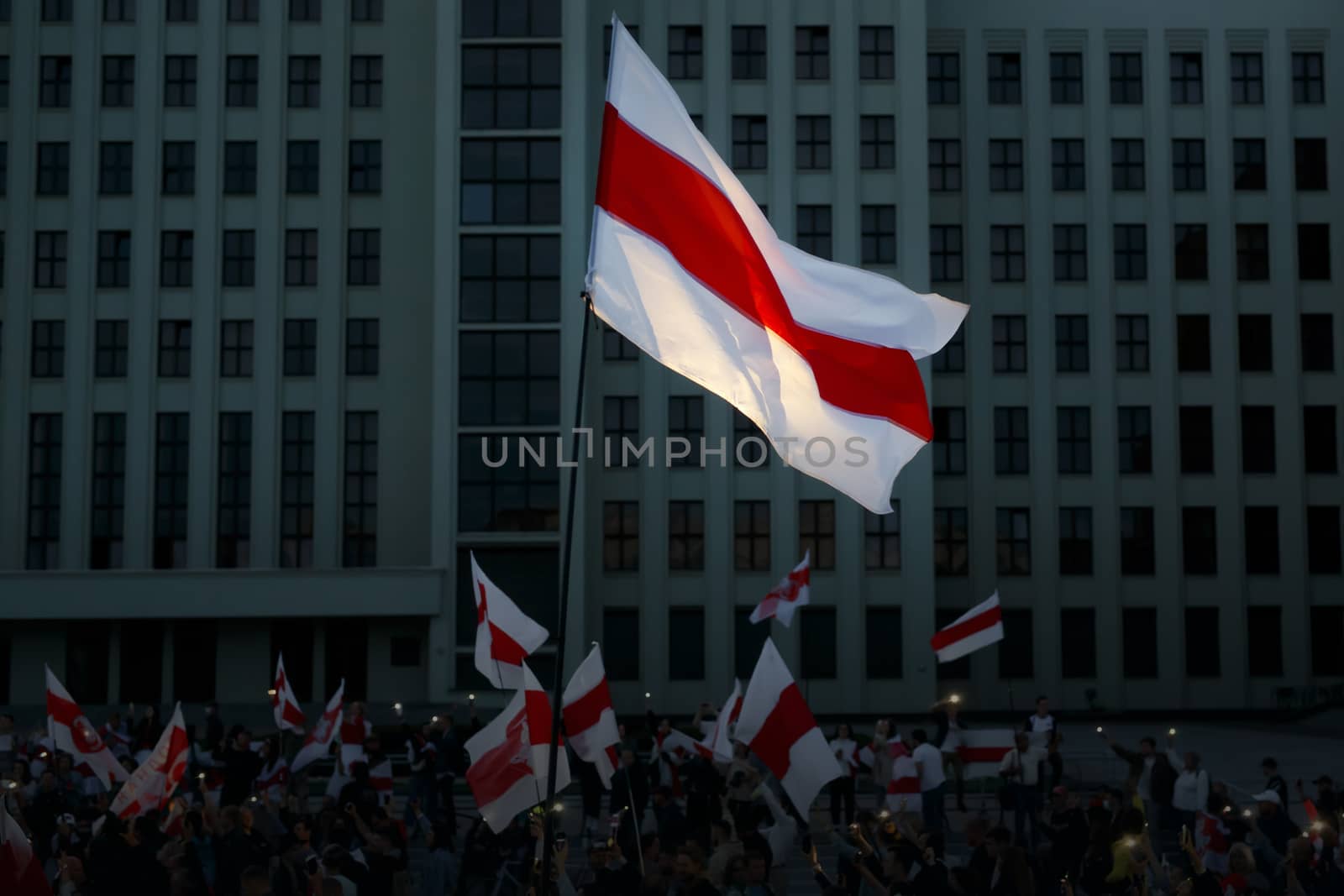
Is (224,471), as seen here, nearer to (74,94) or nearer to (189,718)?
(189,718)

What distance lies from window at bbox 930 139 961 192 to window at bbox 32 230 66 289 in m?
27.9

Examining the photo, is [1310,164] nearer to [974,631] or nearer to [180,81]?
[974,631]

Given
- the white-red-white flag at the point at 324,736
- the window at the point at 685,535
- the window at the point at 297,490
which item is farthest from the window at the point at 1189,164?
the white-red-white flag at the point at 324,736

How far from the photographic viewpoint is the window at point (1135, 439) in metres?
48.3

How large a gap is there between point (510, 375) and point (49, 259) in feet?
50.2

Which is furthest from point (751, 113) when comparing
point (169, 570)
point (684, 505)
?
point (169, 570)

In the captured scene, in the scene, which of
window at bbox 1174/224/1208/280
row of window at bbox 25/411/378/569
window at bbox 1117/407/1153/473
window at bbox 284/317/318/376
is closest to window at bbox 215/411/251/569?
row of window at bbox 25/411/378/569

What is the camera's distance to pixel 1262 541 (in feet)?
157

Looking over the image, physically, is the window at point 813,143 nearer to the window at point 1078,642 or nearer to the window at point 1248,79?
the window at point 1248,79

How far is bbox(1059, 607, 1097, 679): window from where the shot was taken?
47188mm

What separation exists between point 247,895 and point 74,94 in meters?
42.3

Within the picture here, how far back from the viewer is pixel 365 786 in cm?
1808

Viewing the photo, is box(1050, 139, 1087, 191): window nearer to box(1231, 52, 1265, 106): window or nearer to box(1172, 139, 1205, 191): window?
box(1172, 139, 1205, 191): window

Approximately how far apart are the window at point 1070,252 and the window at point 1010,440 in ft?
15.5
